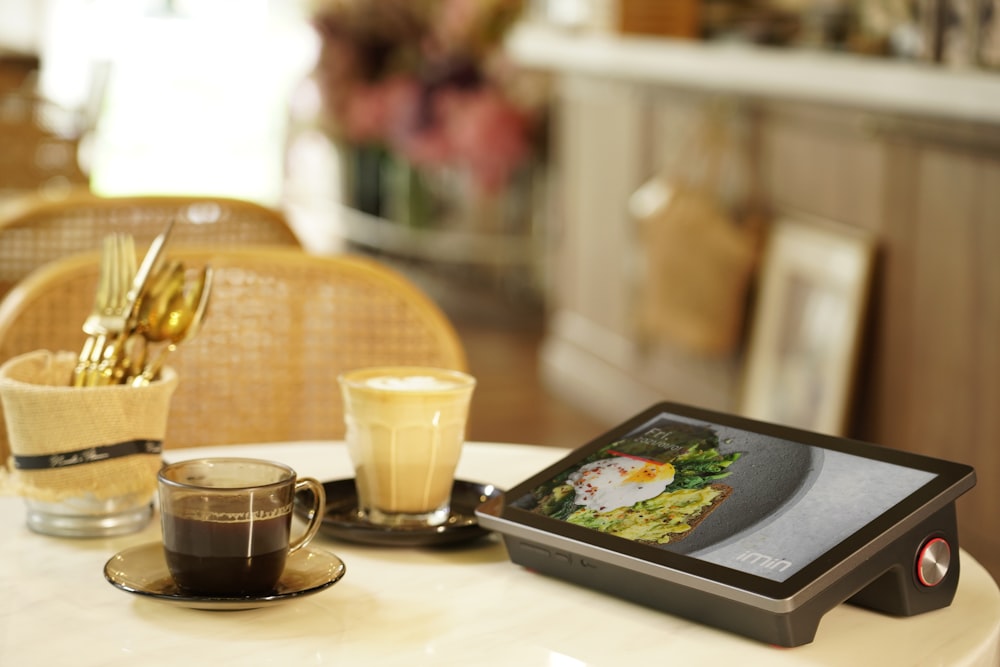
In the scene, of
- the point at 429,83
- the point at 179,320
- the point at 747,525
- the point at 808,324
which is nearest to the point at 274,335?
the point at 179,320

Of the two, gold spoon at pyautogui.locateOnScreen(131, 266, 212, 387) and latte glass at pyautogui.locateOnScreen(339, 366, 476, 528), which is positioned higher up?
gold spoon at pyautogui.locateOnScreen(131, 266, 212, 387)

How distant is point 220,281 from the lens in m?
1.57

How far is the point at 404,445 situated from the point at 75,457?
221 millimetres

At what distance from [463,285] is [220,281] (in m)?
3.85

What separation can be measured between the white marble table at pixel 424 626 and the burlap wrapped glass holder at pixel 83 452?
4 cm

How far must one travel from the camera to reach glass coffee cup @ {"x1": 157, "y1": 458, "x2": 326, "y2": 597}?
83 cm

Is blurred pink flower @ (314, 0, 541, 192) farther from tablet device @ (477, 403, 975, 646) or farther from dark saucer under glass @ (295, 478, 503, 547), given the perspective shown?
tablet device @ (477, 403, 975, 646)

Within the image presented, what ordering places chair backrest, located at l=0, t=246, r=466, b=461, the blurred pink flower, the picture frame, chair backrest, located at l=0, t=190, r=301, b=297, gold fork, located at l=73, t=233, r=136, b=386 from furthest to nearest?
the blurred pink flower → the picture frame → chair backrest, located at l=0, t=190, r=301, b=297 → chair backrest, located at l=0, t=246, r=466, b=461 → gold fork, located at l=73, t=233, r=136, b=386

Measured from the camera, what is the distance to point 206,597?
0.82 meters

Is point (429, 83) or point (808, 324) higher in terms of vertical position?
point (429, 83)

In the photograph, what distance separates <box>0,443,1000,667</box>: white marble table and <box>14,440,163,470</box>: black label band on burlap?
6 centimetres

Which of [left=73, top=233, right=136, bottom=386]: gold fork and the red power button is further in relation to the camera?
[left=73, top=233, right=136, bottom=386]: gold fork

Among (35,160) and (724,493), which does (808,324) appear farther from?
(724,493)

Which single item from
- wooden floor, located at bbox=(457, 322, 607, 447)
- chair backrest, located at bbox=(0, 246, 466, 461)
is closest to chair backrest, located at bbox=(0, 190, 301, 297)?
chair backrest, located at bbox=(0, 246, 466, 461)
